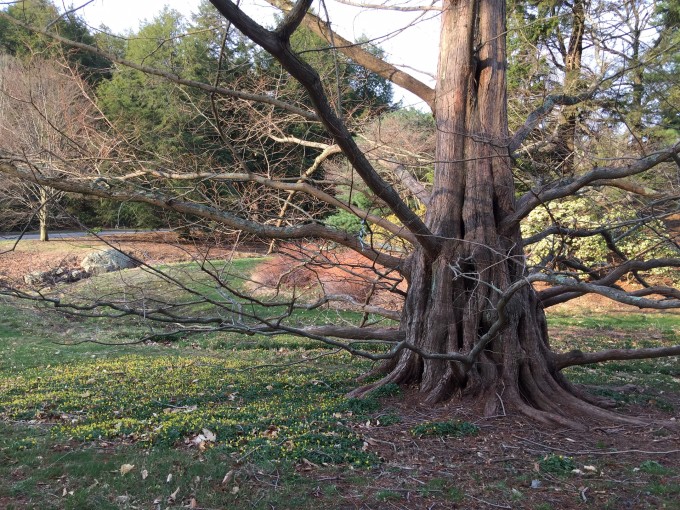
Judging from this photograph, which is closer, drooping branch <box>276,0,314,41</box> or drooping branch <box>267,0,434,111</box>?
drooping branch <box>276,0,314,41</box>

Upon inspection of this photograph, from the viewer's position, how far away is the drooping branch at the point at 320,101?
386 centimetres

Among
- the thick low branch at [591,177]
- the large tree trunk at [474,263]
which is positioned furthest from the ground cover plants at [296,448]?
the thick low branch at [591,177]

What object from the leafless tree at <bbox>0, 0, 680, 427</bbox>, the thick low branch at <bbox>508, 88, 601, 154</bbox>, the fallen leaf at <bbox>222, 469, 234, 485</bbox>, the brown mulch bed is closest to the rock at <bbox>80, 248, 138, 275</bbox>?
the leafless tree at <bbox>0, 0, 680, 427</bbox>

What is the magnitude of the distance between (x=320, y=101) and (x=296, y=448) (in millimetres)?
3057

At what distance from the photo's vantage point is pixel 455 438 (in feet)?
19.4

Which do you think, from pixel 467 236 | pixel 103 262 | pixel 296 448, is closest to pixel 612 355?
pixel 467 236

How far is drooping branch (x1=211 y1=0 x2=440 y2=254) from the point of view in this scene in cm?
386

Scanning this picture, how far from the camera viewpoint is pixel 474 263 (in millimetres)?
6973

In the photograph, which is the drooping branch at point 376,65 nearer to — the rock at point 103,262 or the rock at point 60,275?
the rock at point 60,275

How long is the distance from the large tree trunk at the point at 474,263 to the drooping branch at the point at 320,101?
496 millimetres

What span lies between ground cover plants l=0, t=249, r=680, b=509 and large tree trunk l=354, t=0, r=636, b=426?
395 millimetres

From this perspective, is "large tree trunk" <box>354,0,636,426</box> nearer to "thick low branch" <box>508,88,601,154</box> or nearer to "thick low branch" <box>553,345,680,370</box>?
"thick low branch" <box>553,345,680,370</box>

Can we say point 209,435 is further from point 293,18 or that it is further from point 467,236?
point 293,18

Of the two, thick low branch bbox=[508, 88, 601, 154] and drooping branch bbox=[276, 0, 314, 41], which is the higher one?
thick low branch bbox=[508, 88, 601, 154]
